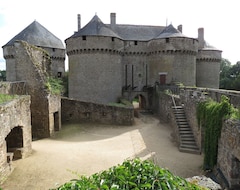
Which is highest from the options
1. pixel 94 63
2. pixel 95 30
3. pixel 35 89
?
pixel 95 30

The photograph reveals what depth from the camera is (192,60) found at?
24266mm

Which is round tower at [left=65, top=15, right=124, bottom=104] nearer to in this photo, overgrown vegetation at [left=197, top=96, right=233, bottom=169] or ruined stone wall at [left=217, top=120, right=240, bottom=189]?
overgrown vegetation at [left=197, top=96, right=233, bottom=169]

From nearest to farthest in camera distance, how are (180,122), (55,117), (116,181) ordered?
(116,181)
(180,122)
(55,117)

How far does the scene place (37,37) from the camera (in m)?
26.7

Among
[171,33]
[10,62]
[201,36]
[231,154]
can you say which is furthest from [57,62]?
[231,154]

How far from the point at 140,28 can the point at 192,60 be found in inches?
319

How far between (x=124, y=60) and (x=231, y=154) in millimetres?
20119

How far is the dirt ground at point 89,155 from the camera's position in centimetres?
749

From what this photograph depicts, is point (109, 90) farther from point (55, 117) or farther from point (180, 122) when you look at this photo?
point (180, 122)

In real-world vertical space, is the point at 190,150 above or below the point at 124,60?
below

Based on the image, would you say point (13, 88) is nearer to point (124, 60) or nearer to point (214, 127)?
point (214, 127)

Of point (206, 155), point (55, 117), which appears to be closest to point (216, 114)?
point (206, 155)

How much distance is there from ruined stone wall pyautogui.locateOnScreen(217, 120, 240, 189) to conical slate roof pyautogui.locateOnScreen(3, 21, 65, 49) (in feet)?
81.1

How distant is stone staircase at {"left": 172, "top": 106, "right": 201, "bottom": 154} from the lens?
1001 centimetres
